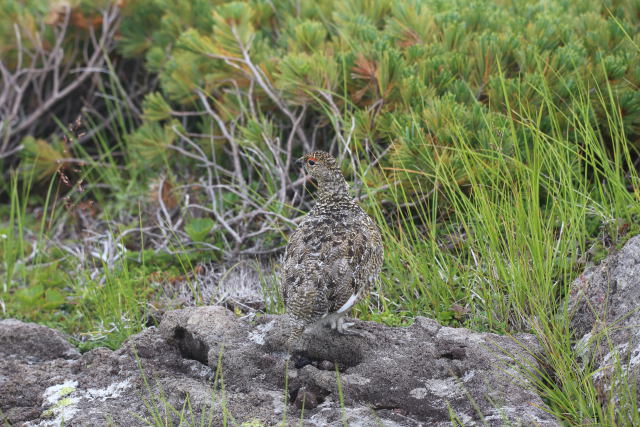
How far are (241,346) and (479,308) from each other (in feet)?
4.25

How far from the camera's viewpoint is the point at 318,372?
3.14 meters

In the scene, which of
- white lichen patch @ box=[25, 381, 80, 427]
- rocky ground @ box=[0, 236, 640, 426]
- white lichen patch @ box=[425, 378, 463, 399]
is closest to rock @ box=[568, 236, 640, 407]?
rocky ground @ box=[0, 236, 640, 426]

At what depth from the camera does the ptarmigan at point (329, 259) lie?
3.16 metres

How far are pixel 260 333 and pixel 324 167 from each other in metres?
0.83

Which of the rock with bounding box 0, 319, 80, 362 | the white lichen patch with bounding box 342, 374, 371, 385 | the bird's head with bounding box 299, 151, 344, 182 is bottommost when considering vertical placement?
the rock with bounding box 0, 319, 80, 362

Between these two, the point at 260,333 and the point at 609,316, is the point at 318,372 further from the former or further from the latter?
the point at 609,316

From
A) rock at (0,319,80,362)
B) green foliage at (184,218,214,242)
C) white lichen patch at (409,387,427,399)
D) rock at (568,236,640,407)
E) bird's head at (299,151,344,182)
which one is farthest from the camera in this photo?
→ green foliage at (184,218,214,242)

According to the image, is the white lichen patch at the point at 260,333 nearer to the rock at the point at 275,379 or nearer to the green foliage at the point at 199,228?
the rock at the point at 275,379

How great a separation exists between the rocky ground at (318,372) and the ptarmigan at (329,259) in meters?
0.22

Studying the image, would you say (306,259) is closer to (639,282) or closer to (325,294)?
(325,294)

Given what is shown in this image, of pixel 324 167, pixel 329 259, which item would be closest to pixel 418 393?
pixel 329 259

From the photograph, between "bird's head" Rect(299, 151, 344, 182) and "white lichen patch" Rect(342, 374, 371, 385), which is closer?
"white lichen patch" Rect(342, 374, 371, 385)

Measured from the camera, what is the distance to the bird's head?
3.57 metres

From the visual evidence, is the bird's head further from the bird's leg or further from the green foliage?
the green foliage
